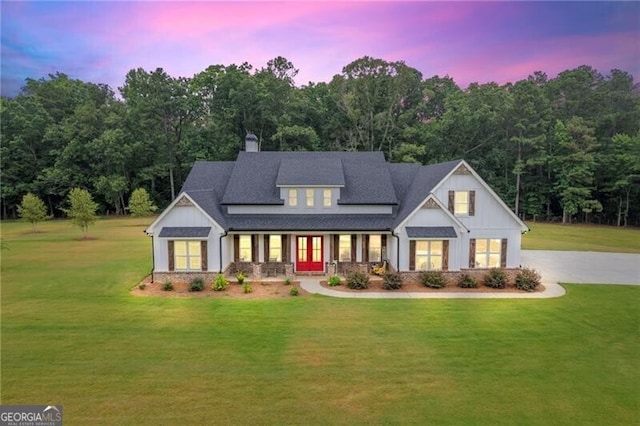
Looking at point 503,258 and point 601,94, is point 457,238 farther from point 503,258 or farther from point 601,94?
point 601,94

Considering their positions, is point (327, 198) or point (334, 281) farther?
point (327, 198)

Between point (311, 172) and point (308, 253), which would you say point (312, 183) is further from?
point (308, 253)

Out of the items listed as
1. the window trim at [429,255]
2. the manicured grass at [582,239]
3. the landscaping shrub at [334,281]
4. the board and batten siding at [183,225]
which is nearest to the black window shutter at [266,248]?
the board and batten siding at [183,225]

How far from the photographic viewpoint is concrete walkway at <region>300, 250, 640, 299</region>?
17.8 m

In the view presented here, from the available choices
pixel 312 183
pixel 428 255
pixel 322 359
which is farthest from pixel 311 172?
pixel 322 359

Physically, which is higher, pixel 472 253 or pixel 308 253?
pixel 472 253

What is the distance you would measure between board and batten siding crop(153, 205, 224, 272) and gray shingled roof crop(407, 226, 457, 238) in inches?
395

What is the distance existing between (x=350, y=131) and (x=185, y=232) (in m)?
39.9

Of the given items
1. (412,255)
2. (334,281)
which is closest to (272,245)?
(334,281)

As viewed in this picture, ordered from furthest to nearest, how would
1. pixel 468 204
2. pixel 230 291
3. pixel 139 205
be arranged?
pixel 139 205 → pixel 468 204 → pixel 230 291

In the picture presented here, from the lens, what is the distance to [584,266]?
78.9ft

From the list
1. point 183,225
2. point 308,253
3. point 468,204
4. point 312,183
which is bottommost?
point 308,253

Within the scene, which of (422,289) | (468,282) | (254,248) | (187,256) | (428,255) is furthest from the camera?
(254,248)

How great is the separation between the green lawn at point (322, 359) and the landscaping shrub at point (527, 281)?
156 centimetres
